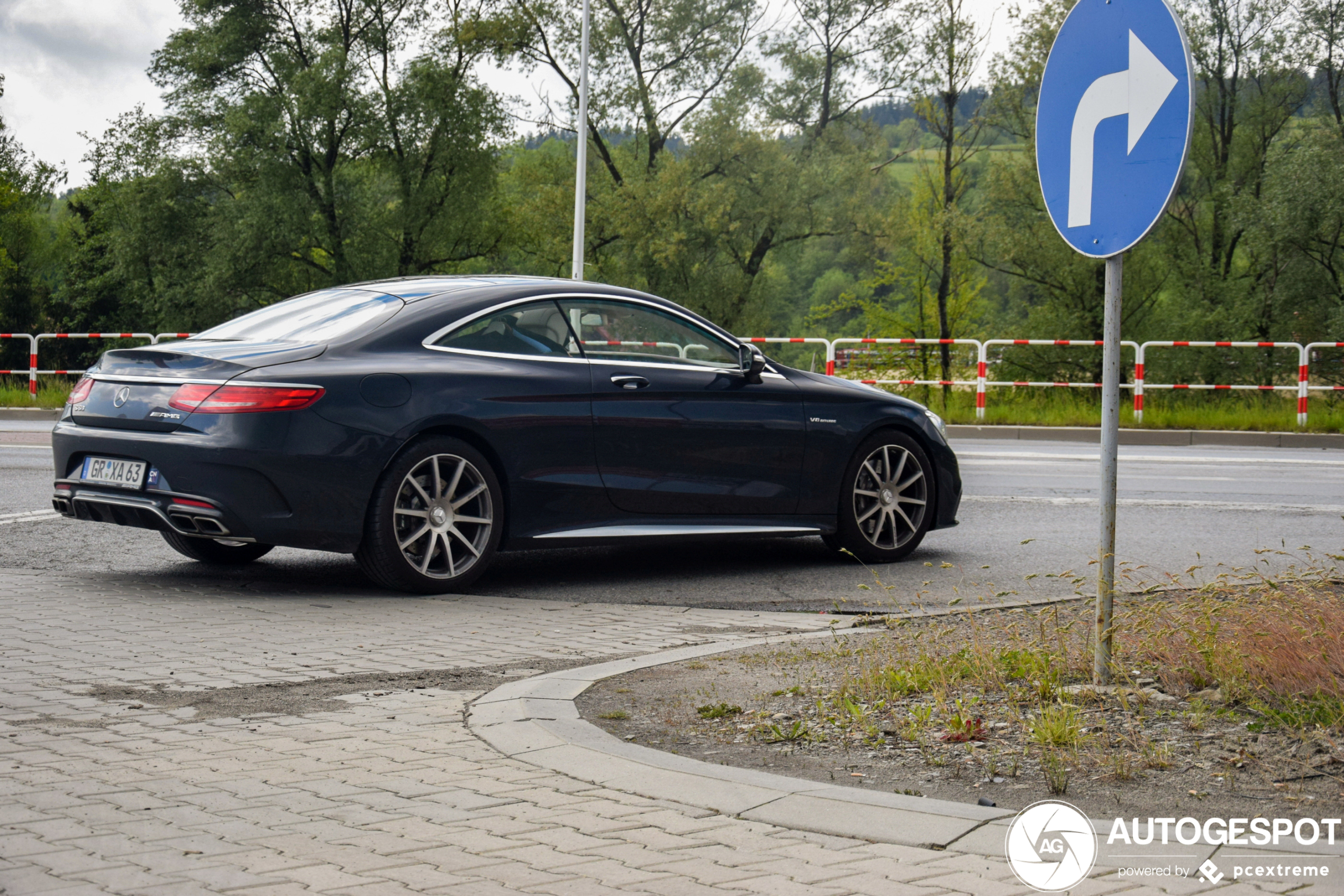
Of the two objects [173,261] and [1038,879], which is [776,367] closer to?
[1038,879]

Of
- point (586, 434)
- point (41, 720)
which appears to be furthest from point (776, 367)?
point (41, 720)

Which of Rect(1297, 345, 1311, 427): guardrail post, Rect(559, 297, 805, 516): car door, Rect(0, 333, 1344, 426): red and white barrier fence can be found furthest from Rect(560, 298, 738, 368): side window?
Rect(1297, 345, 1311, 427): guardrail post

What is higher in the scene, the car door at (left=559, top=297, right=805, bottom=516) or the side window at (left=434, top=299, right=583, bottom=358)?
the side window at (left=434, top=299, right=583, bottom=358)

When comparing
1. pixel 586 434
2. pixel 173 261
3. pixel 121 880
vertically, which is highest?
pixel 173 261

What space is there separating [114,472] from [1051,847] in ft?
16.5

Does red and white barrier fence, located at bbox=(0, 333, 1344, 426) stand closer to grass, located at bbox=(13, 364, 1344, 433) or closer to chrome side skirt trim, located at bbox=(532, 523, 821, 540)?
grass, located at bbox=(13, 364, 1344, 433)

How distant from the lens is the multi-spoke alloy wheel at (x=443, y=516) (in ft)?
22.5

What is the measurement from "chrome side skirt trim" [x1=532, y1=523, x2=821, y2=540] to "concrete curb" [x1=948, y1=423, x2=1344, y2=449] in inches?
534

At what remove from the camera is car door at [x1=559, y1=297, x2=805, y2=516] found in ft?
24.7

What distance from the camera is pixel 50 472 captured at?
12133 mm

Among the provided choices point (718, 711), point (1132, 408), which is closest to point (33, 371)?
point (1132, 408)

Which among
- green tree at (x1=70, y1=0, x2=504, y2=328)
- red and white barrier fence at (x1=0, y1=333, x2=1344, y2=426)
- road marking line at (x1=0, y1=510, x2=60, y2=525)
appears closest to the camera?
road marking line at (x1=0, y1=510, x2=60, y2=525)

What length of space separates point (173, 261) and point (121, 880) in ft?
139

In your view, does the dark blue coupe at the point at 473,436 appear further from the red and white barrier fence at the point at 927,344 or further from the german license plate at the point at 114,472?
the red and white barrier fence at the point at 927,344
